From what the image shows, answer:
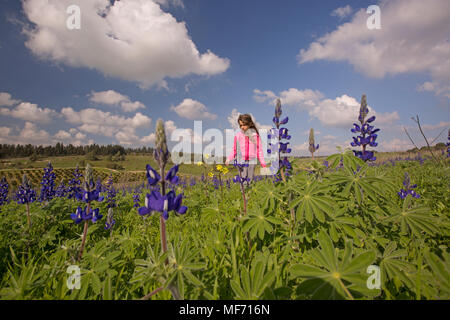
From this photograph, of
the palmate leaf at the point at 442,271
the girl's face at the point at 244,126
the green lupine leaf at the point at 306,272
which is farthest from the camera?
the girl's face at the point at 244,126

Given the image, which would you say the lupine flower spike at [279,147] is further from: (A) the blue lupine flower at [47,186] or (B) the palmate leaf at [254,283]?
(A) the blue lupine flower at [47,186]

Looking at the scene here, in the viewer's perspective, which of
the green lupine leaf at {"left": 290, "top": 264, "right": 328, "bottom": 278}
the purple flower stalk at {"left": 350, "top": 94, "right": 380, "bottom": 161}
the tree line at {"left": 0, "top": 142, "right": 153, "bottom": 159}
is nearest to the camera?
the green lupine leaf at {"left": 290, "top": 264, "right": 328, "bottom": 278}

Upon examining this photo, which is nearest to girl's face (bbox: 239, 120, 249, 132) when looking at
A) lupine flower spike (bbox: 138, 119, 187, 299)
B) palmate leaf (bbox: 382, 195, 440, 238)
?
palmate leaf (bbox: 382, 195, 440, 238)

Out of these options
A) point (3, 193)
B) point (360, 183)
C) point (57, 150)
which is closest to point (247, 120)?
point (360, 183)

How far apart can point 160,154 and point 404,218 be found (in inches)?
90.4

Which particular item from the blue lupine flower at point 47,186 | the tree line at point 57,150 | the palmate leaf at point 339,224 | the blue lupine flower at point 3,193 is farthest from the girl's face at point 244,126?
the tree line at point 57,150

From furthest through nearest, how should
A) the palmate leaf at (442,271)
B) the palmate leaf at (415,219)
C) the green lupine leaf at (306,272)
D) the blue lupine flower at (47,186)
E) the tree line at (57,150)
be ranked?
the tree line at (57,150)
the blue lupine flower at (47,186)
the palmate leaf at (415,219)
the green lupine leaf at (306,272)
the palmate leaf at (442,271)

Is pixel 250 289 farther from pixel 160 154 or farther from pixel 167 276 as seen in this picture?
pixel 160 154

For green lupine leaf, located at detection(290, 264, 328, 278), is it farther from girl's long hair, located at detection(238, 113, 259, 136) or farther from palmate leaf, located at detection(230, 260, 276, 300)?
girl's long hair, located at detection(238, 113, 259, 136)

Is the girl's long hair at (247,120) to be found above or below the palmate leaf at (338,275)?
above

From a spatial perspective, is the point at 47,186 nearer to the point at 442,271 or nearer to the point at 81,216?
the point at 81,216

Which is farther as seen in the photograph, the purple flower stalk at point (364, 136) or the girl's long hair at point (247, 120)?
the girl's long hair at point (247, 120)

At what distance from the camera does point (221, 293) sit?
155 centimetres
